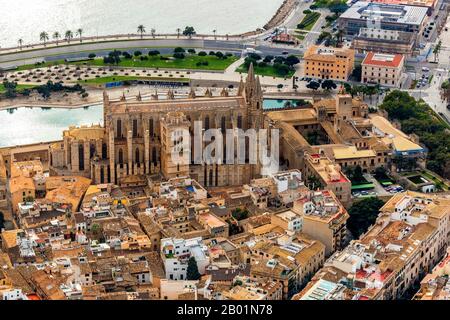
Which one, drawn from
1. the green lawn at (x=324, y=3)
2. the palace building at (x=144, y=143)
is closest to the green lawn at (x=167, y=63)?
the green lawn at (x=324, y=3)

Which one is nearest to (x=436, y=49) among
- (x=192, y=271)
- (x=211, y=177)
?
(x=211, y=177)

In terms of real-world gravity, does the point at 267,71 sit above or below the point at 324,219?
above

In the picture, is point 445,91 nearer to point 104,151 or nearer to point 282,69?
point 282,69

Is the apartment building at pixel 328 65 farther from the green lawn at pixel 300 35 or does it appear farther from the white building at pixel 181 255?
the white building at pixel 181 255

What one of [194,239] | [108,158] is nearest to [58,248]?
[194,239]

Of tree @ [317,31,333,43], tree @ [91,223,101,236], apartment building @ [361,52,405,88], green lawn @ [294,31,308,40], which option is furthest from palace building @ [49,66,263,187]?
green lawn @ [294,31,308,40]

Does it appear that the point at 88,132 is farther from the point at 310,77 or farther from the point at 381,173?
the point at 310,77

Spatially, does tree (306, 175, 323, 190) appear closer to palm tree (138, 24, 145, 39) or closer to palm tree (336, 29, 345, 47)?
palm tree (336, 29, 345, 47)
